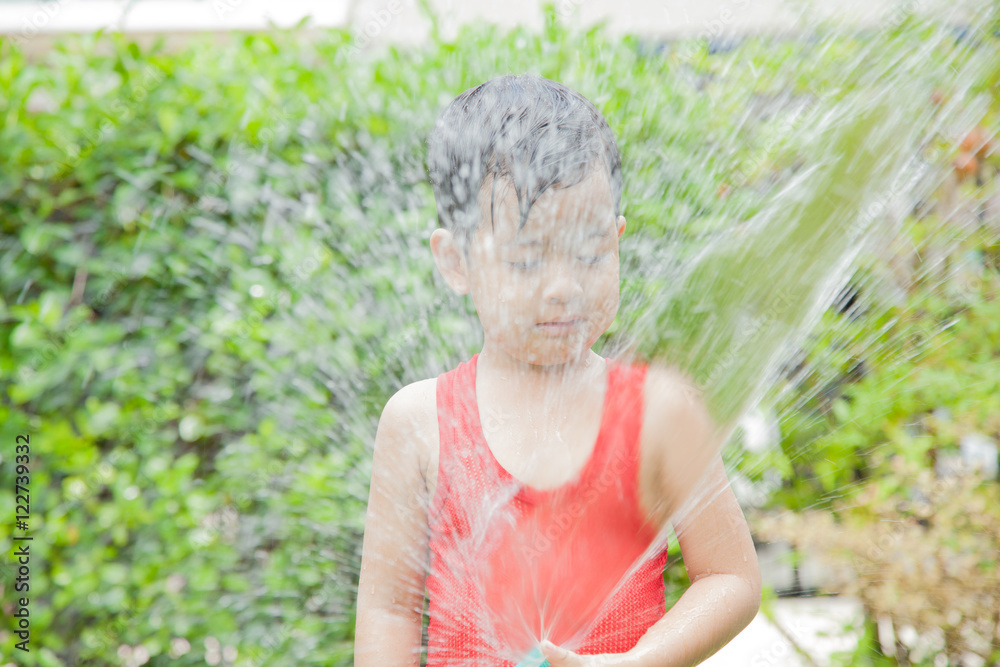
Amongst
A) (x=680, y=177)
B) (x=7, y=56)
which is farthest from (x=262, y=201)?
(x=680, y=177)

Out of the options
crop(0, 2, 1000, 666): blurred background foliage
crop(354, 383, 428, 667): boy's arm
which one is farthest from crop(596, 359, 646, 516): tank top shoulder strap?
crop(0, 2, 1000, 666): blurred background foliage

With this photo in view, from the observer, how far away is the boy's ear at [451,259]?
1.37 m

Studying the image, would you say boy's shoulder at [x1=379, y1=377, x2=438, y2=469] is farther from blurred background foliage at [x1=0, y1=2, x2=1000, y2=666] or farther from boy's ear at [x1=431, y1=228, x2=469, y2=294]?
blurred background foliage at [x1=0, y1=2, x2=1000, y2=666]

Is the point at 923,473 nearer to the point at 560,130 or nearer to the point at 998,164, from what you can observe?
the point at 998,164

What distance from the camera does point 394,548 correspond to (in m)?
1.40

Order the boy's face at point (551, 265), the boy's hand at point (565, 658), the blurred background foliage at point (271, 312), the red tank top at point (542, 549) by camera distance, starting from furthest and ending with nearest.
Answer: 1. the blurred background foliage at point (271, 312)
2. the red tank top at point (542, 549)
3. the boy's face at point (551, 265)
4. the boy's hand at point (565, 658)

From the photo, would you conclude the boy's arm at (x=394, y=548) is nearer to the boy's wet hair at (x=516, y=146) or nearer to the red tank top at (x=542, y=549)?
the red tank top at (x=542, y=549)

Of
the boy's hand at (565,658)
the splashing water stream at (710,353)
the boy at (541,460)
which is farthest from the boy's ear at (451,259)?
the boy's hand at (565,658)

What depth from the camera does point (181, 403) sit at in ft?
8.13

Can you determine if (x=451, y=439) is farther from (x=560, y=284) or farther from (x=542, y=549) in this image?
(x=560, y=284)

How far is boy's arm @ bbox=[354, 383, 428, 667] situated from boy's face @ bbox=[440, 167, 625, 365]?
31 centimetres

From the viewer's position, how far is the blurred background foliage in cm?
224

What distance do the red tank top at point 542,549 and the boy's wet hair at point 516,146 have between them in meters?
0.38

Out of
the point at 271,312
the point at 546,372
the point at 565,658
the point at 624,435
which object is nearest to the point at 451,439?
the point at 546,372
